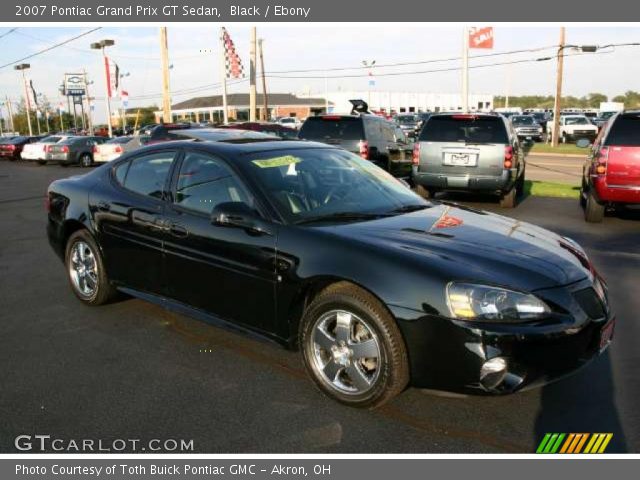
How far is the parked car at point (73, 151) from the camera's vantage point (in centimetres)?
2623

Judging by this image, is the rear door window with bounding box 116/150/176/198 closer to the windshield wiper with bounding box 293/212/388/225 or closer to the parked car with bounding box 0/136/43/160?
the windshield wiper with bounding box 293/212/388/225

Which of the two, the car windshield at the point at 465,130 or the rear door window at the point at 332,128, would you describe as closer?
the car windshield at the point at 465,130

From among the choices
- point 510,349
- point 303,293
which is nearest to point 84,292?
point 303,293

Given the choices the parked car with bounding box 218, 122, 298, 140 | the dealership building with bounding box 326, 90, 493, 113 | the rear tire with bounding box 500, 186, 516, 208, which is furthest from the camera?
the dealership building with bounding box 326, 90, 493, 113

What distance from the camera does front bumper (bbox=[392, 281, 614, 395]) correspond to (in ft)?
9.65

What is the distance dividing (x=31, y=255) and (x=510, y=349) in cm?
660

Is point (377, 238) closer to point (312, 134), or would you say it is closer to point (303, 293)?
point (303, 293)

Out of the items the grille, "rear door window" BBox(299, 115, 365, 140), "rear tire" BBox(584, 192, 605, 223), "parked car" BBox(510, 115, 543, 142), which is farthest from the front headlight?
"parked car" BBox(510, 115, 543, 142)

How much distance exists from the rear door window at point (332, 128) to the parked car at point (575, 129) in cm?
2706

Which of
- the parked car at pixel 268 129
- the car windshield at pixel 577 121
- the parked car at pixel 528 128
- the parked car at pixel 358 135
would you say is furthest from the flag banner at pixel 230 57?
the parked car at pixel 358 135

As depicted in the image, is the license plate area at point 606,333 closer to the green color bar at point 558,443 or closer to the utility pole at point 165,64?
the green color bar at point 558,443

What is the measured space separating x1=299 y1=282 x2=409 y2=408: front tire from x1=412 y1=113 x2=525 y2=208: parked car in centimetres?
747

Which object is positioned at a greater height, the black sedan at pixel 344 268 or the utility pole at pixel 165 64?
the utility pole at pixel 165 64
